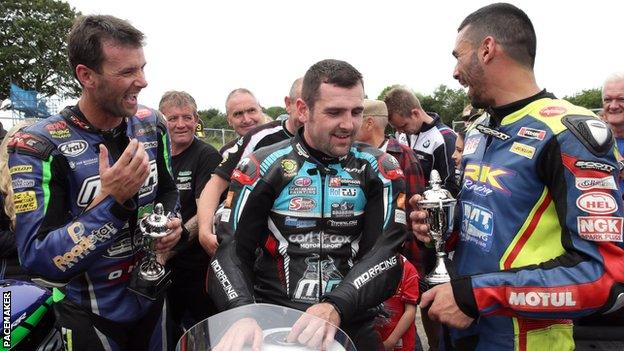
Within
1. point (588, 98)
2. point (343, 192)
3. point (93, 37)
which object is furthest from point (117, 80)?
point (588, 98)

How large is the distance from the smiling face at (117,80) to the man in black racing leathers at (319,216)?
0.60 m

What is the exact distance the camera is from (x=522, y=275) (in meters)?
1.62

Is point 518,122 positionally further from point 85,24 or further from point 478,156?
point 85,24

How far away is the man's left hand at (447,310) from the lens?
1.70 meters

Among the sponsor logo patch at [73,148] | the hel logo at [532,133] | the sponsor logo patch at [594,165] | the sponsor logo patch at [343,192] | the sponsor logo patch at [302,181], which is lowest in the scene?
the sponsor logo patch at [343,192]

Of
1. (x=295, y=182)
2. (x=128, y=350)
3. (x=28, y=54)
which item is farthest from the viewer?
(x=28, y=54)

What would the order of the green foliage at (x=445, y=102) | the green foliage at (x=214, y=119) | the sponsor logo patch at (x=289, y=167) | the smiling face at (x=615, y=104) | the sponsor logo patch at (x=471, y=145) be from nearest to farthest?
the sponsor logo patch at (x=471, y=145) < the sponsor logo patch at (x=289, y=167) < the smiling face at (x=615, y=104) < the green foliage at (x=445, y=102) < the green foliage at (x=214, y=119)

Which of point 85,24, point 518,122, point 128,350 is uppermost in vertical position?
point 85,24

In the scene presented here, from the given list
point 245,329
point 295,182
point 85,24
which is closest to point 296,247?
point 295,182

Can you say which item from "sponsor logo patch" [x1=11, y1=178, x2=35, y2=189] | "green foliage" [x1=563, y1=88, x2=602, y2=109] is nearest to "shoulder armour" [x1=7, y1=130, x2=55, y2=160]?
"sponsor logo patch" [x1=11, y1=178, x2=35, y2=189]

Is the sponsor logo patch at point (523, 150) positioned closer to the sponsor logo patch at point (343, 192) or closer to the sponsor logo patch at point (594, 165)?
the sponsor logo patch at point (594, 165)

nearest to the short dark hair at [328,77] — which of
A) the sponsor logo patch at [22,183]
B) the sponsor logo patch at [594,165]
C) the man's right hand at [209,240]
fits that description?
the sponsor logo patch at [594,165]

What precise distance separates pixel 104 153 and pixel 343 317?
113cm

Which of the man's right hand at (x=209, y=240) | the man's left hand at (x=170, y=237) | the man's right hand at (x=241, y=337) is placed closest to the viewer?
the man's right hand at (x=241, y=337)
